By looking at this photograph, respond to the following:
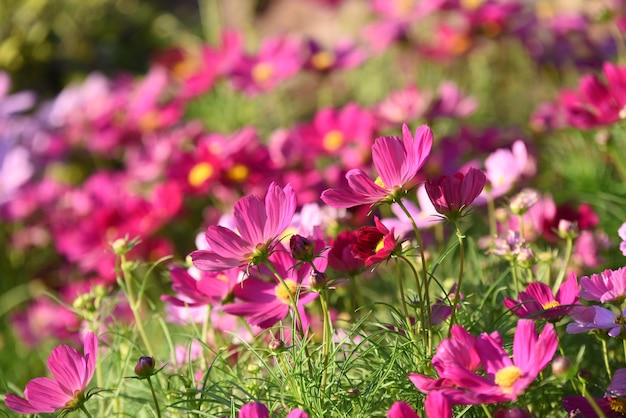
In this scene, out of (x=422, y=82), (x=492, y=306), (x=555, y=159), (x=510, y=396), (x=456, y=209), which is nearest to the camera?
(x=510, y=396)

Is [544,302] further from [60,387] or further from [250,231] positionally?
[60,387]

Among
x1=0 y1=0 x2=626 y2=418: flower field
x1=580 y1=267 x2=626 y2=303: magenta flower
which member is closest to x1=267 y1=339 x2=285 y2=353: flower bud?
x1=0 y1=0 x2=626 y2=418: flower field

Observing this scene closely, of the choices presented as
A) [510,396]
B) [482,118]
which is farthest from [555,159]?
[510,396]

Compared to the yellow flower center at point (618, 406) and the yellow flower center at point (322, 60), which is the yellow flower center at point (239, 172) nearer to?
the yellow flower center at point (322, 60)

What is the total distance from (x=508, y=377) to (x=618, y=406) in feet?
0.51

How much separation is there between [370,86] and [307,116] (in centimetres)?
32

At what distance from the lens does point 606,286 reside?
2.72 ft

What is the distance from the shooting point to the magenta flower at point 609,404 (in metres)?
0.78

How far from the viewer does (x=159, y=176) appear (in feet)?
7.34

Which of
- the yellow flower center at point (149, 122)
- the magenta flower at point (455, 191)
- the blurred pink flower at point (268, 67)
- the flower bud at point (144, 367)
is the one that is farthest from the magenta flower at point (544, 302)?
the yellow flower center at point (149, 122)

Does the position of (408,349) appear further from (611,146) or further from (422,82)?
(422,82)

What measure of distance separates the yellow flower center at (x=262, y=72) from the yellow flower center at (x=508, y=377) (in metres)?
1.65

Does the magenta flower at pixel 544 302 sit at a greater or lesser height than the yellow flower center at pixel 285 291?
lesser

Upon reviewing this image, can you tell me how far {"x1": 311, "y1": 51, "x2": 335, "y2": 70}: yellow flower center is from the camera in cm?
230
